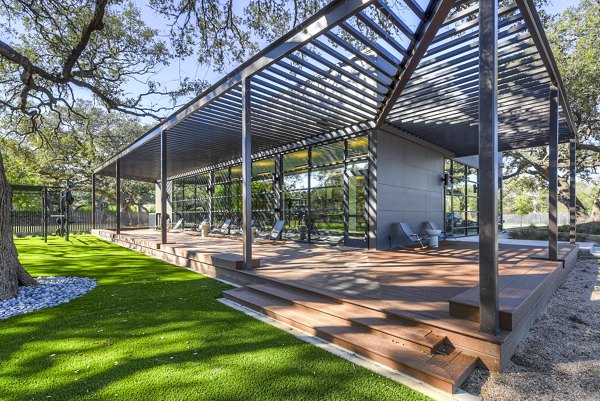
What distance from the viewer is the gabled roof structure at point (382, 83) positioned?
4.34 metres

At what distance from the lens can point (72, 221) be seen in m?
18.1

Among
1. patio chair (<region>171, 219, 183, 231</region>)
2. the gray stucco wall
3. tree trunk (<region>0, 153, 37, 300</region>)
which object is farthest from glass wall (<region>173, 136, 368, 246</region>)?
tree trunk (<region>0, 153, 37, 300</region>)

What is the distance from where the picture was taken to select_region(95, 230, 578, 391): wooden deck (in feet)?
8.99

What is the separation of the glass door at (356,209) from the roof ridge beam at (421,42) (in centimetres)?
264

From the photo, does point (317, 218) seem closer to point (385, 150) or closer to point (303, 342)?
point (385, 150)

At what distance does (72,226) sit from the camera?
18.8m

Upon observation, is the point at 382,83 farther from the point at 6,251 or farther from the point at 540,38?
the point at 6,251

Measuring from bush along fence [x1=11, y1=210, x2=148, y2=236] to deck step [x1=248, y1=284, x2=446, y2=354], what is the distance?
596 inches

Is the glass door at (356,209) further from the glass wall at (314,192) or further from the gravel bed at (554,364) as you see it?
the gravel bed at (554,364)

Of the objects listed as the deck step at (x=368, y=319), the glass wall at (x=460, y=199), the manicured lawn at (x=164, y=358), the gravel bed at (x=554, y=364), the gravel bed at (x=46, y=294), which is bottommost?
the gravel bed at (x=554, y=364)

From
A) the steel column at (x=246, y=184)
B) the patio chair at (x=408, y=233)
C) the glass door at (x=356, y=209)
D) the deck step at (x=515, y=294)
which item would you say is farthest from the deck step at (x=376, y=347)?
the patio chair at (x=408, y=233)

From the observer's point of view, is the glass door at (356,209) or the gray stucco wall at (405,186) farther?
the glass door at (356,209)

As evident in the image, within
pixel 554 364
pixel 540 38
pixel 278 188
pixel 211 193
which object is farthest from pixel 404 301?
pixel 211 193

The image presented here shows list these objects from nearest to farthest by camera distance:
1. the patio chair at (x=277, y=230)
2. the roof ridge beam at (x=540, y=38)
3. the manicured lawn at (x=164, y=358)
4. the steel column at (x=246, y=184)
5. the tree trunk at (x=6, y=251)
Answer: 1. the manicured lawn at (x=164, y=358)
2. the roof ridge beam at (x=540, y=38)
3. the tree trunk at (x=6, y=251)
4. the steel column at (x=246, y=184)
5. the patio chair at (x=277, y=230)
